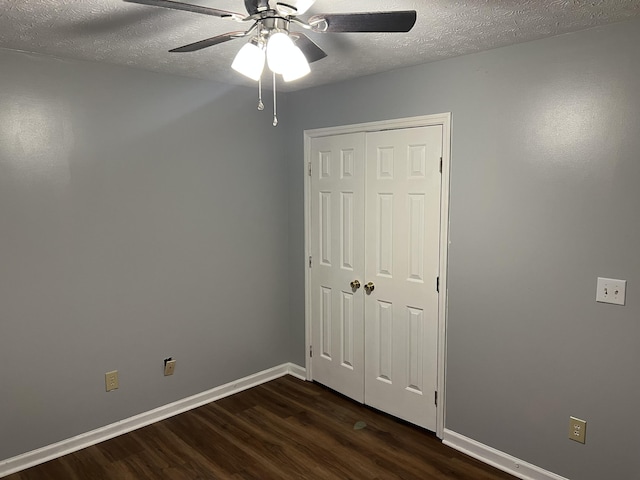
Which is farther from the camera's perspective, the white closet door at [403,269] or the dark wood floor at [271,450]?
the white closet door at [403,269]

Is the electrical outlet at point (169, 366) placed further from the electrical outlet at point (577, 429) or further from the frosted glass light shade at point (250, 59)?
the electrical outlet at point (577, 429)

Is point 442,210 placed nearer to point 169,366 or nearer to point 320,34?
point 320,34

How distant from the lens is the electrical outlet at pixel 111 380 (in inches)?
120

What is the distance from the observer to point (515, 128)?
2.56 meters

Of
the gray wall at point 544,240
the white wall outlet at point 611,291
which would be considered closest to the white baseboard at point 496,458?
the gray wall at point 544,240

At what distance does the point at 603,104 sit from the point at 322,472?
2.42 metres

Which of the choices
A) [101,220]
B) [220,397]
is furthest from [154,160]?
[220,397]

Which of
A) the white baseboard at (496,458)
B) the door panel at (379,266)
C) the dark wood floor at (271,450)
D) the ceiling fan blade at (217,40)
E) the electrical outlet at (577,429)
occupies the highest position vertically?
the ceiling fan blade at (217,40)

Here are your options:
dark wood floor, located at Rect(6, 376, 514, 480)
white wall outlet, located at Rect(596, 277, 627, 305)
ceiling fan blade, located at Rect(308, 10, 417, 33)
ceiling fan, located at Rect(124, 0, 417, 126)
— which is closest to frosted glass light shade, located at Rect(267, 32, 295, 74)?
ceiling fan, located at Rect(124, 0, 417, 126)

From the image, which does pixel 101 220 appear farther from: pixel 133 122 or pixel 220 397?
pixel 220 397

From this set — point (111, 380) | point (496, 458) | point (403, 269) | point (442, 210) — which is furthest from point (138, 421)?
point (442, 210)

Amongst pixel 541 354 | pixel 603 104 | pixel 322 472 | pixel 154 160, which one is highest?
pixel 603 104

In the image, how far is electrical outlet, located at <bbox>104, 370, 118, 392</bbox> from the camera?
3.06 m

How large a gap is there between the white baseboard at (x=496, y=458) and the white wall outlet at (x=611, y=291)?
3.28ft
